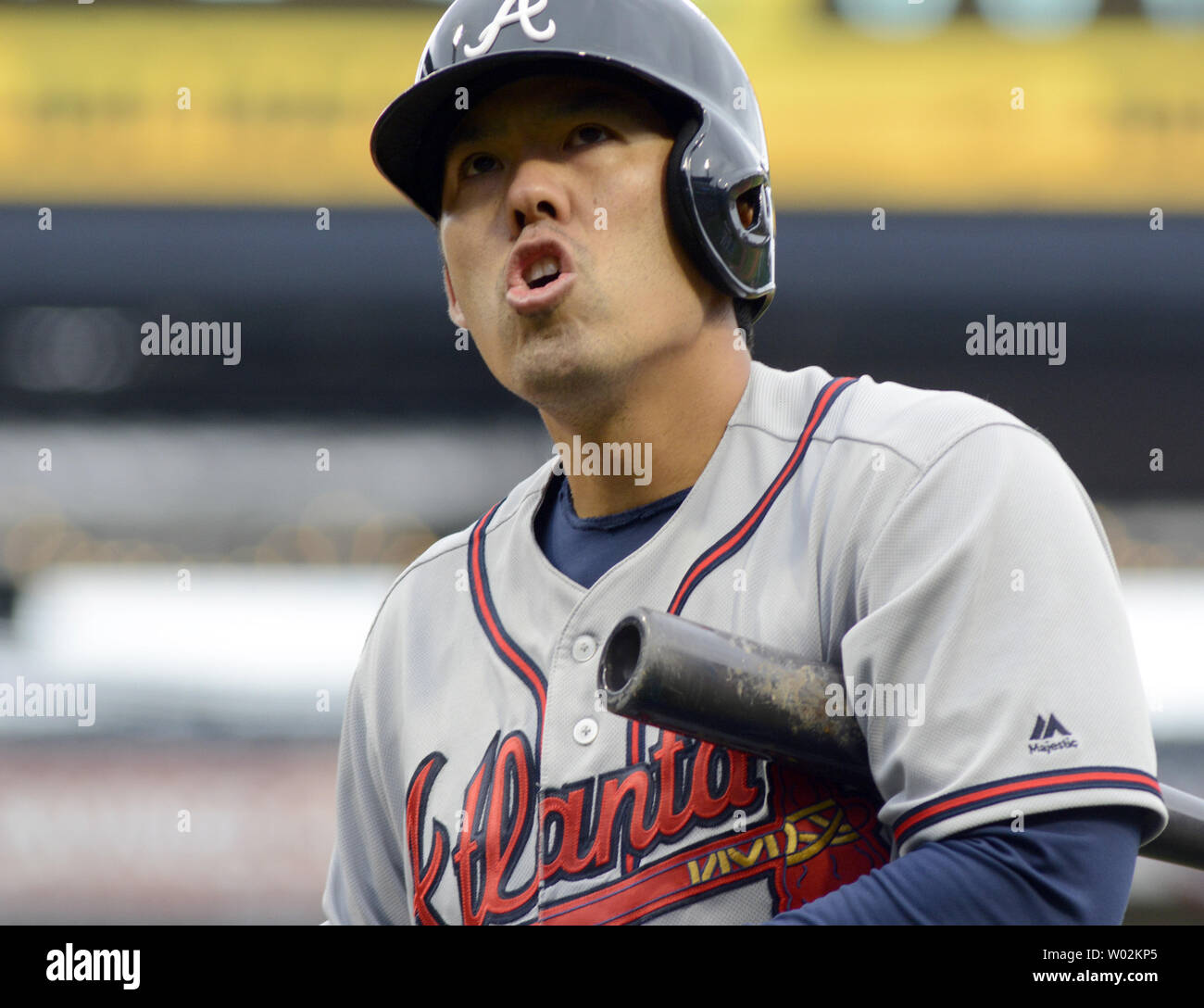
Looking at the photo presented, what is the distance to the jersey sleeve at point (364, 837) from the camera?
1.45 meters

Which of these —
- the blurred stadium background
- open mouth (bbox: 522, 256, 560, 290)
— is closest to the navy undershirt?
open mouth (bbox: 522, 256, 560, 290)

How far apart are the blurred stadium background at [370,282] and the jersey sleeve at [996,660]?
13.7ft

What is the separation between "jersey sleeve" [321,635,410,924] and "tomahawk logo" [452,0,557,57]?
586 millimetres

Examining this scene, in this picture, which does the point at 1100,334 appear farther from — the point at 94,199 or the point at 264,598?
the point at 94,199

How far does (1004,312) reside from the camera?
19.8 ft

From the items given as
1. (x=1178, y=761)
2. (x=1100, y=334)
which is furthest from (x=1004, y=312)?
(x=1178, y=761)

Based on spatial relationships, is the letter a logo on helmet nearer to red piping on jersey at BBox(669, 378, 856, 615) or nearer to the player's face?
the player's face

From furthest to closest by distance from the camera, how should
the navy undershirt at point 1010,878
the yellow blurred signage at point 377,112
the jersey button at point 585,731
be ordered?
the yellow blurred signage at point 377,112
the jersey button at point 585,731
the navy undershirt at point 1010,878

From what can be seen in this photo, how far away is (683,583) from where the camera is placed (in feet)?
4.15

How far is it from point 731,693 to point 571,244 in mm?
441
